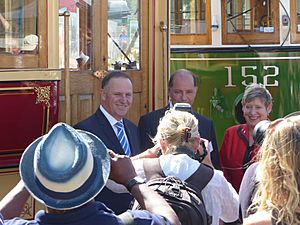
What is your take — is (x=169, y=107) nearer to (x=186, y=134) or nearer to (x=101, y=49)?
(x=101, y=49)

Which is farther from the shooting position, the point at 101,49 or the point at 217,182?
the point at 101,49

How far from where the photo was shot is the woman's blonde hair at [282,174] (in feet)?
7.11

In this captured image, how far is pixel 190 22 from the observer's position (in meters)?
7.62

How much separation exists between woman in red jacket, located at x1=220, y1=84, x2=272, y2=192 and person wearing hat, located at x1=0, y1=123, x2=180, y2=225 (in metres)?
A: 2.65

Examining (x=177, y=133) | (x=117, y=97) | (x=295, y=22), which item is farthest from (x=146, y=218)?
(x=295, y=22)

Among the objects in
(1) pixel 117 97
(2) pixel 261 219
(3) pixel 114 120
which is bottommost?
(2) pixel 261 219

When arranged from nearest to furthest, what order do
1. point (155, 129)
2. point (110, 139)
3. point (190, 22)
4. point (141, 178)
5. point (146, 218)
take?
point (146, 218) → point (141, 178) → point (110, 139) → point (155, 129) → point (190, 22)

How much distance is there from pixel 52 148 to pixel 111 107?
2.28 m

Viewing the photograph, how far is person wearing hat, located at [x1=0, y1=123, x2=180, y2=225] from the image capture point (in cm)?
201

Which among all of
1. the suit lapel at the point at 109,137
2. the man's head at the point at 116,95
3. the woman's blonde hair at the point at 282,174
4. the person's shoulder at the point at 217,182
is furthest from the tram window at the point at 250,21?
the woman's blonde hair at the point at 282,174

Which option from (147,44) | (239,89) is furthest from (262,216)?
(239,89)

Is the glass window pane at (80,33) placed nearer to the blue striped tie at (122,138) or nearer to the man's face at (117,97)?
the man's face at (117,97)

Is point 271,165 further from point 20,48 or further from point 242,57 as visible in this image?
point 242,57

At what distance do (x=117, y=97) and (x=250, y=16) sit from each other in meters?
3.71
